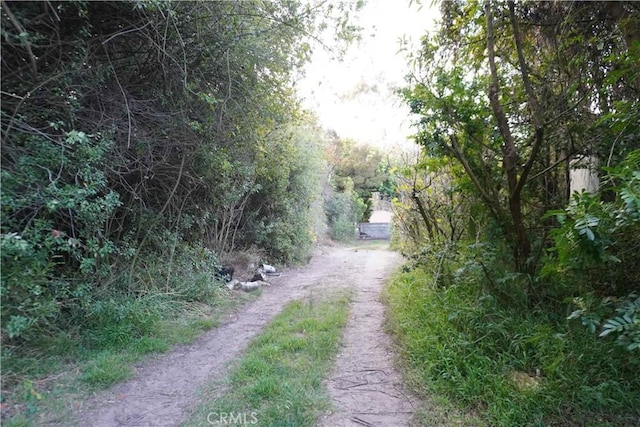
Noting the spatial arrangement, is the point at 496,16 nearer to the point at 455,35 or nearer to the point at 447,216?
the point at 455,35

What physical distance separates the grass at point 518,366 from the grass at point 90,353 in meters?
2.64

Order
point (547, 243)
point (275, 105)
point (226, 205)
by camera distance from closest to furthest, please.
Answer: point (547, 243) → point (275, 105) → point (226, 205)

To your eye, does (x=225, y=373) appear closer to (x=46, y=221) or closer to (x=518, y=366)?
(x=46, y=221)

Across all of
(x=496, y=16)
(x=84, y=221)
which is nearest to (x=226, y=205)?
(x=84, y=221)

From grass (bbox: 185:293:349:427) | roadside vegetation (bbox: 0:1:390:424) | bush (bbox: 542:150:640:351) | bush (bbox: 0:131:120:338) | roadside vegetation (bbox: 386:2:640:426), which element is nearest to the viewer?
bush (bbox: 542:150:640:351)

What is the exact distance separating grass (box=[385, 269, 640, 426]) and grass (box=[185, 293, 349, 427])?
842 millimetres

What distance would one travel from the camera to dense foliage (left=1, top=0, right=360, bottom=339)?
2.87 metres

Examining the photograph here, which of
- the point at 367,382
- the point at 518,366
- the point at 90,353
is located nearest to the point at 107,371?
the point at 90,353

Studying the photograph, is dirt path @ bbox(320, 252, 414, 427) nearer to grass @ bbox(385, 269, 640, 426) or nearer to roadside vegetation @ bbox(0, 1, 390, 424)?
grass @ bbox(385, 269, 640, 426)

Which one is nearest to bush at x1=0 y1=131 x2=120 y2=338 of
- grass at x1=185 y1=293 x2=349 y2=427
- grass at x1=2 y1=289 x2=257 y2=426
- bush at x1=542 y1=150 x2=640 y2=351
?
grass at x1=2 y1=289 x2=257 y2=426

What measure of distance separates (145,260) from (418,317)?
12.1 feet

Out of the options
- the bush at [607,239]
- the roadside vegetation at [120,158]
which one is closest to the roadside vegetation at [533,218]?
the bush at [607,239]

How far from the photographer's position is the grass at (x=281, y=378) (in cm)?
248

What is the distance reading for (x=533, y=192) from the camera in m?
4.09
